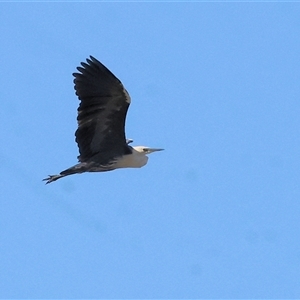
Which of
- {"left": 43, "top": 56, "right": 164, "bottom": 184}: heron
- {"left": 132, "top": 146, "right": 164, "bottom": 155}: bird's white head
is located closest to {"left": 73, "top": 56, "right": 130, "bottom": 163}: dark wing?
{"left": 43, "top": 56, "right": 164, "bottom": 184}: heron

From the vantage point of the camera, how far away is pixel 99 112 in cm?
4119

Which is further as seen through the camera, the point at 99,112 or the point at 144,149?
the point at 144,149

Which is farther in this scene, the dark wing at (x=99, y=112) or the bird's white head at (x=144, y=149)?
the bird's white head at (x=144, y=149)

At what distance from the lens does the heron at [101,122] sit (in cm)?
4088

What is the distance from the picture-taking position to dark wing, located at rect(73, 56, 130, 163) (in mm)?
40906

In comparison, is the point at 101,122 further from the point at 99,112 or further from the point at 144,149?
the point at 144,149

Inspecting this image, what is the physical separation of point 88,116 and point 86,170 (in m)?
1.19

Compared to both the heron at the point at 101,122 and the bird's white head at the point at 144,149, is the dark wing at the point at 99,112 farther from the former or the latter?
the bird's white head at the point at 144,149

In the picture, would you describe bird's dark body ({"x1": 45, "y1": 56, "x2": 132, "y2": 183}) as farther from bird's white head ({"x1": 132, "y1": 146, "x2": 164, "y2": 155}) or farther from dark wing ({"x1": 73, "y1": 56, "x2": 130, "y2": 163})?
bird's white head ({"x1": 132, "y1": 146, "x2": 164, "y2": 155})

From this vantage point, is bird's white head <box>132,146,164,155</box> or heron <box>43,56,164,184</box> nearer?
heron <box>43,56,164,184</box>

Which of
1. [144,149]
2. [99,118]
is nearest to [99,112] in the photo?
[99,118]

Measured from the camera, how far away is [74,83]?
4106 centimetres

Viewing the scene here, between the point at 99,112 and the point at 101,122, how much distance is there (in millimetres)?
230

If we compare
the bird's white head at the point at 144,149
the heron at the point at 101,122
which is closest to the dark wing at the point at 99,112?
the heron at the point at 101,122
